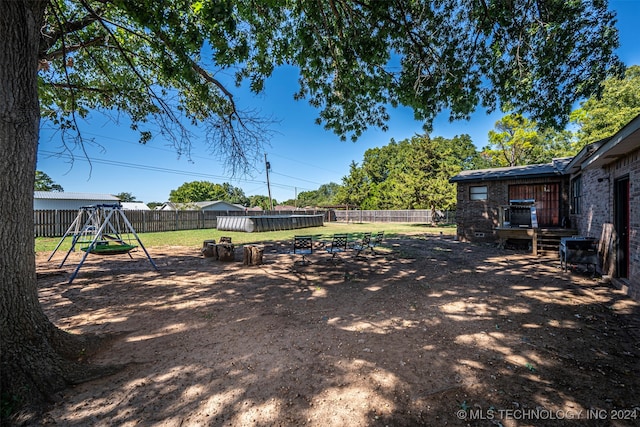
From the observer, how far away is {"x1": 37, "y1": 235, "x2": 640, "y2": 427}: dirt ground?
233cm

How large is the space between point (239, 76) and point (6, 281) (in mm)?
5658

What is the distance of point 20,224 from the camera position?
269 centimetres

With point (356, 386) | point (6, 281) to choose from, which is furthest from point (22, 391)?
point (356, 386)

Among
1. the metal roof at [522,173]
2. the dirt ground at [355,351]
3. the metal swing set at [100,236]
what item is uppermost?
the metal roof at [522,173]

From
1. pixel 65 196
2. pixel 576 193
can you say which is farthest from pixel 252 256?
pixel 65 196

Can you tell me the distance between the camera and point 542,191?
43.4ft

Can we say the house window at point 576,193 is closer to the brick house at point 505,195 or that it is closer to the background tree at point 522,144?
the brick house at point 505,195

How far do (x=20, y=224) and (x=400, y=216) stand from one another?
110 feet

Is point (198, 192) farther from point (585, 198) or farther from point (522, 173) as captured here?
point (585, 198)

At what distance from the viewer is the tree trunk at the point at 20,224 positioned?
246 centimetres

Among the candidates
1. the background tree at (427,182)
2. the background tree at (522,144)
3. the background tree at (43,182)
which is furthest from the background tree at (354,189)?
the background tree at (43,182)

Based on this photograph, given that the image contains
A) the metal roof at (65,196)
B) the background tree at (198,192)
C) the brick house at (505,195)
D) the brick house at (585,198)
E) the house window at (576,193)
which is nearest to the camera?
the brick house at (585,198)

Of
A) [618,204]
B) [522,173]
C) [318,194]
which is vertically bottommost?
[618,204]

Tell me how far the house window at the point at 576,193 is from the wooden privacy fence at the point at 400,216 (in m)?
18.5
